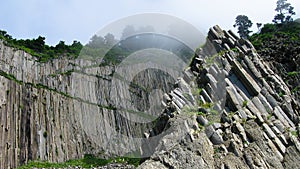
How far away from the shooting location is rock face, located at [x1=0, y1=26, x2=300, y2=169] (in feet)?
41.1

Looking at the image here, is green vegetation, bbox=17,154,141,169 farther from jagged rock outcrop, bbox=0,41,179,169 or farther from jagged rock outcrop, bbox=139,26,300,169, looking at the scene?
jagged rock outcrop, bbox=139,26,300,169

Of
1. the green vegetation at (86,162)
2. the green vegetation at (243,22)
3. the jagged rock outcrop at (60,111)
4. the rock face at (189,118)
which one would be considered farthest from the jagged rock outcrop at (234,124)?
the green vegetation at (243,22)

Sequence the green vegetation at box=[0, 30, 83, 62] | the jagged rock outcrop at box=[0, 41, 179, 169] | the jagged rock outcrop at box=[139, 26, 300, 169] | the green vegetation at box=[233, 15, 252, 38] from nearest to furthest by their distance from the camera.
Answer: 1. the jagged rock outcrop at box=[139, 26, 300, 169]
2. the jagged rock outcrop at box=[0, 41, 179, 169]
3. the green vegetation at box=[0, 30, 83, 62]
4. the green vegetation at box=[233, 15, 252, 38]

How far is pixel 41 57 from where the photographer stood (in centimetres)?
4056

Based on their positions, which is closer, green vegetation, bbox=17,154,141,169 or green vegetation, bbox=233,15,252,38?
green vegetation, bbox=17,154,141,169

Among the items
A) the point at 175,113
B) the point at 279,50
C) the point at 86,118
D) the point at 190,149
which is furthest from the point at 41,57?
the point at 190,149

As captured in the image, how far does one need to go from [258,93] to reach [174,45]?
23276mm

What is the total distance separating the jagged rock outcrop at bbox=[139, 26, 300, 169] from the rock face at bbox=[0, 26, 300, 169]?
0.11 ft

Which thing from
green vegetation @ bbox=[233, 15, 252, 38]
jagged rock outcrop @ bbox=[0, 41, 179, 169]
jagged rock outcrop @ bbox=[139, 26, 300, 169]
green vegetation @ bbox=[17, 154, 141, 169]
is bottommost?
jagged rock outcrop @ bbox=[139, 26, 300, 169]

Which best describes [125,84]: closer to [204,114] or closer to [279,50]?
[279,50]

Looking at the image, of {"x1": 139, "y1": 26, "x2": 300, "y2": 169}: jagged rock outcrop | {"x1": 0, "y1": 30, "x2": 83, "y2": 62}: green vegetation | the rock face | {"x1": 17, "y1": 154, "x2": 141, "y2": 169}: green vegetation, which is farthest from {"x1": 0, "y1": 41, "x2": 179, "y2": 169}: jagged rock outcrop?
{"x1": 139, "y1": 26, "x2": 300, "y2": 169}: jagged rock outcrop

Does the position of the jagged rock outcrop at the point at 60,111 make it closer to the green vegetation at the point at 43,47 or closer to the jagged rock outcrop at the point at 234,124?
the green vegetation at the point at 43,47

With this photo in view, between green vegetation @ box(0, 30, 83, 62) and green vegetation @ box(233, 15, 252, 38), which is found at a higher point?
green vegetation @ box(233, 15, 252, 38)

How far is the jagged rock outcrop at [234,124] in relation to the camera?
12266 millimetres
